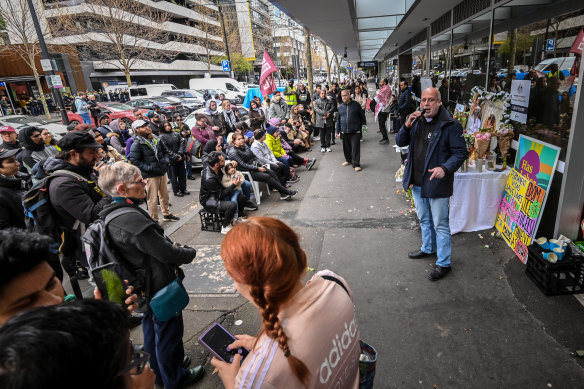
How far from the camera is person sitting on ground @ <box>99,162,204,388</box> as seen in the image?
7.09ft

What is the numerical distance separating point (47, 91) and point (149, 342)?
125 ft

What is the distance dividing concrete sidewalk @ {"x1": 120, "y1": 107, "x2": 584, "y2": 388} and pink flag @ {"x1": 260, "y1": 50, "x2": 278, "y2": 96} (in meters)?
7.36

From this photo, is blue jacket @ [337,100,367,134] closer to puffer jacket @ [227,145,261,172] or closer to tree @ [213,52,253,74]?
puffer jacket @ [227,145,261,172]

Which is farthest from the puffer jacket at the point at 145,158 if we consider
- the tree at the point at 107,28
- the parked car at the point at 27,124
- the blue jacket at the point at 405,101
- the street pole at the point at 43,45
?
the tree at the point at 107,28

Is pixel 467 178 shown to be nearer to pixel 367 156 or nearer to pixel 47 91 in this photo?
pixel 367 156

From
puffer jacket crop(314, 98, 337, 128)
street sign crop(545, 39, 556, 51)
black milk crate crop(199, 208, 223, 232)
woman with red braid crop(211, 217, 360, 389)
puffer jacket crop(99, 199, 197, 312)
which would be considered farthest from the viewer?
puffer jacket crop(314, 98, 337, 128)

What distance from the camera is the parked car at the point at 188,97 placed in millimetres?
21791

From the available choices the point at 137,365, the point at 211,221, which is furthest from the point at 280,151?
the point at 137,365

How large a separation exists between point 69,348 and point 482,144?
5.00m

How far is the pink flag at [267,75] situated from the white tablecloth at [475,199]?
850 cm

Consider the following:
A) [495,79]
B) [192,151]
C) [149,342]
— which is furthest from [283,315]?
[192,151]

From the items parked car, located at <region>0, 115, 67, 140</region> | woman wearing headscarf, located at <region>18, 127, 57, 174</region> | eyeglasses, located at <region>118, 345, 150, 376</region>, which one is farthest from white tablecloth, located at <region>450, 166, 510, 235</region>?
parked car, located at <region>0, 115, 67, 140</region>

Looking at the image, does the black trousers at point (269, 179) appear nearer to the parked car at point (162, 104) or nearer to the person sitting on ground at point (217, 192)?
the person sitting on ground at point (217, 192)

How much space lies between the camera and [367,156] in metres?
9.34
